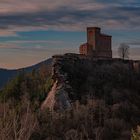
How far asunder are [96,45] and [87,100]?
1631 centimetres

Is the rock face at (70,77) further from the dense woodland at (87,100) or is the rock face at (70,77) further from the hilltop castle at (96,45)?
the hilltop castle at (96,45)

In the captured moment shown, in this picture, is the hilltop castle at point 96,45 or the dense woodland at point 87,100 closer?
the dense woodland at point 87,100

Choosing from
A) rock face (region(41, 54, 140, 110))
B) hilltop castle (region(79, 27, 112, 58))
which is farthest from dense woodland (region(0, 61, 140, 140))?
hilltop castle (region(79, 27, 112, 58))

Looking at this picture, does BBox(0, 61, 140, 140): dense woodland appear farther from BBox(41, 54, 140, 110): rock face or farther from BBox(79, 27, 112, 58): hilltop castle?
BBox(79, 27, 112, 58): hilltop castle

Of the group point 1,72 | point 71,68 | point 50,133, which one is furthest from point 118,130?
point 1,72

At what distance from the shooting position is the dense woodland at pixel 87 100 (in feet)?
198

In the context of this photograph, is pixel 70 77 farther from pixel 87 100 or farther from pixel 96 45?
pixel 96 45

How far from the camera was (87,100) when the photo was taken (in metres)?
70.2

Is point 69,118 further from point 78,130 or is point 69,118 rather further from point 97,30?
point 97,30

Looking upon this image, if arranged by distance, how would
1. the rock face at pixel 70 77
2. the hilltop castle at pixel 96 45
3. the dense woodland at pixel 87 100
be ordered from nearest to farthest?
the dense woodland at pixel 87 100, the rock face at pixel 70 77, the hilltop castle at pixel 96 45

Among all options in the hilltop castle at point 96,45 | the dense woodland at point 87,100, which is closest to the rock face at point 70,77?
the dense woodland at point 87,100

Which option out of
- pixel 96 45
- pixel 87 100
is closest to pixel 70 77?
pixel 87 100

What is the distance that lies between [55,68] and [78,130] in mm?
13455

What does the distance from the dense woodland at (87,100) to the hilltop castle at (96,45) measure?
4958 millimetres
